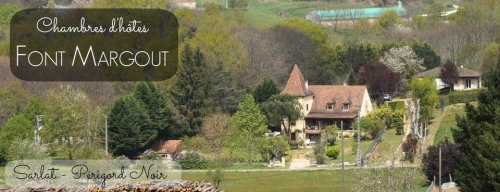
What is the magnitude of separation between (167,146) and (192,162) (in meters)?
6.47

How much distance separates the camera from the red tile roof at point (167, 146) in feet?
176

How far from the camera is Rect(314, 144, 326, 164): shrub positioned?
48.0m

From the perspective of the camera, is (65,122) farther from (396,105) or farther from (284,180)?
(396,105)

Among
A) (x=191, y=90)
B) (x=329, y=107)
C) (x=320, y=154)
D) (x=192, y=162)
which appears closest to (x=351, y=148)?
(x=320, y=154)

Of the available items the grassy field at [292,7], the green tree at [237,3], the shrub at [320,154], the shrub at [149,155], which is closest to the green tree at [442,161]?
the shrub at [320,154]

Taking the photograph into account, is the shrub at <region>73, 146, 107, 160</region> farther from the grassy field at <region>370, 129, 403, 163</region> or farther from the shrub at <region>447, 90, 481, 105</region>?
the shrub at <region>447, 90, 481, 105</region>

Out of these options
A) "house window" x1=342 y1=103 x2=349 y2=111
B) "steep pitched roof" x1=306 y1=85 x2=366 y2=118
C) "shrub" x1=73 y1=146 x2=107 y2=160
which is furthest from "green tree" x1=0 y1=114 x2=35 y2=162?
"house window" x1=342 y1=103 x2=349 y2=111

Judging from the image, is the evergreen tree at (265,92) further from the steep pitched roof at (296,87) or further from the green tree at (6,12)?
the green tree at (6,12)

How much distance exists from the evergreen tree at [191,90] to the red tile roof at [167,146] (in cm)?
158

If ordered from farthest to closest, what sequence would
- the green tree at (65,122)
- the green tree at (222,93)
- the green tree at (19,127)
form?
the green tree at (222,93), the green tree at (65,122), the green tree at (19,127)

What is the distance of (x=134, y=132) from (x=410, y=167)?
1374 cm

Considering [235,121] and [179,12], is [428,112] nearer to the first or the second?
[235,121]

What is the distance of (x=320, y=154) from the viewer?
48.7 m

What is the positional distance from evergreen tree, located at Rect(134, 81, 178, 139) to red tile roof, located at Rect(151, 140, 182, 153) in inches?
17.7
